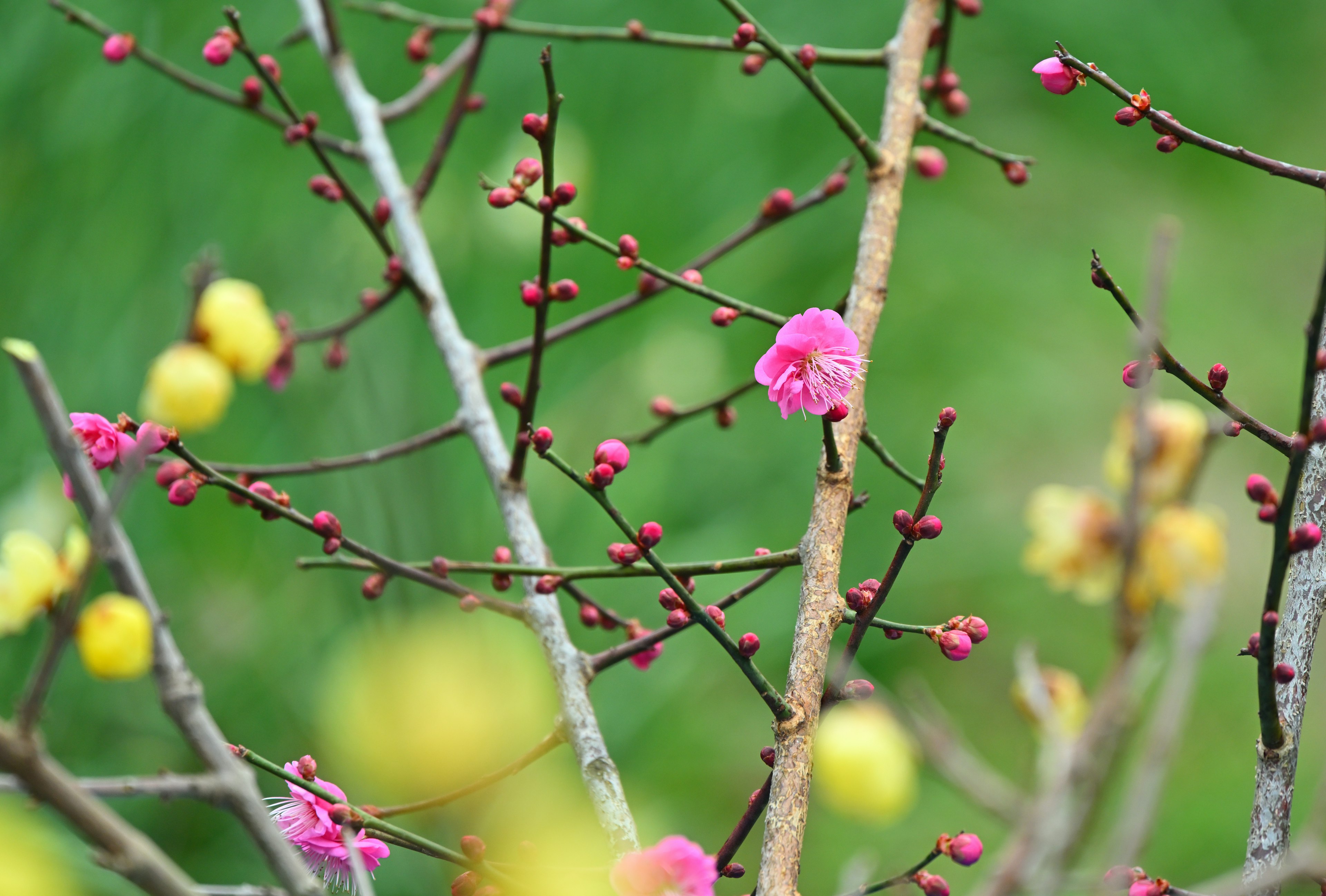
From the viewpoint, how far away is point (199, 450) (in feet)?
3.70

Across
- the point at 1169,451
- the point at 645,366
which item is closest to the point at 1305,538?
the point at 1169,451

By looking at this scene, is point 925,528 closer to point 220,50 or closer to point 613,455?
point 613,455

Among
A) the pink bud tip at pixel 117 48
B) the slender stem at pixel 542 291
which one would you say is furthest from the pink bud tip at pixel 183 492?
the pink bud tip at pixel 117 48

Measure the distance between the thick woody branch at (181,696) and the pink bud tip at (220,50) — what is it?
1.25 ft

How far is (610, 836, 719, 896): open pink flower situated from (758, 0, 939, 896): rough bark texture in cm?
3

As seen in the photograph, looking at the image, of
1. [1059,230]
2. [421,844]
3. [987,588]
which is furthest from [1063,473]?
[421,844]

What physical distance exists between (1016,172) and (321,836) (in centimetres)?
42

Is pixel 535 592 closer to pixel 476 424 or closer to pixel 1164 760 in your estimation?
pixel 476 424

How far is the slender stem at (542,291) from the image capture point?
0.40 metres

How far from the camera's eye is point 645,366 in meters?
1.35

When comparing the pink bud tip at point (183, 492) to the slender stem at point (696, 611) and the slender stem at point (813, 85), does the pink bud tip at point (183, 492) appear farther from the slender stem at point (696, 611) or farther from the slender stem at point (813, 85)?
the slender stem at point (813, 85)

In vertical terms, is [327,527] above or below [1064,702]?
above

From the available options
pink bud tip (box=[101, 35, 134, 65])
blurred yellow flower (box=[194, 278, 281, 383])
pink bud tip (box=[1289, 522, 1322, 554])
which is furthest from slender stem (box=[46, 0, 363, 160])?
pink bud tip (box=[1289, 522, 1322, 554])

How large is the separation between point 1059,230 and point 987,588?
0.81 m
